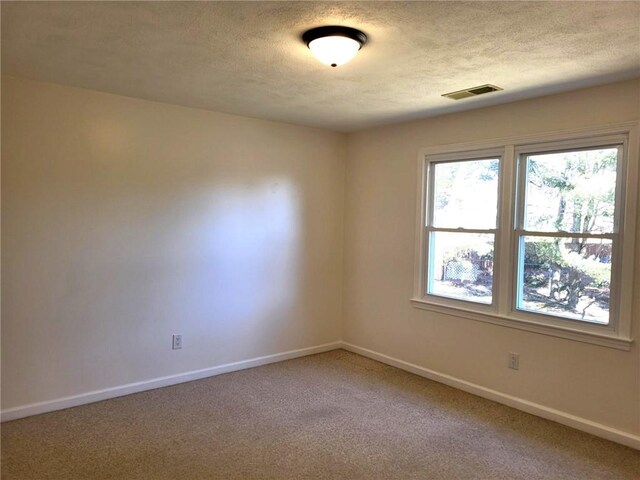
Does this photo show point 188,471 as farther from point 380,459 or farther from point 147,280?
point 147,280

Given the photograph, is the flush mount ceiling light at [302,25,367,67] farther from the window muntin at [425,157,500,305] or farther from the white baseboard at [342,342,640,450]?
the white baseboard at [342,342,640,450]

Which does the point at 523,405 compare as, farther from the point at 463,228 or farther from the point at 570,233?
the point at 463,228

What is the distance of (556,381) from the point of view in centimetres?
328

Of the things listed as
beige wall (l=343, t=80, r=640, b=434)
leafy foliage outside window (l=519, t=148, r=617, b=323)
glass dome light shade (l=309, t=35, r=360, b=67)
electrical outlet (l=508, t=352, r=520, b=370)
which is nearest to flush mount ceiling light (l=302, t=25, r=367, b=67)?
glass dome light shade (l=309, t=35, r=360, b=67)

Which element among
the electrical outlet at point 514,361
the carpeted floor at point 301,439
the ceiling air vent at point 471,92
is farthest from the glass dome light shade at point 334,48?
the electrical outlet at point 514,361

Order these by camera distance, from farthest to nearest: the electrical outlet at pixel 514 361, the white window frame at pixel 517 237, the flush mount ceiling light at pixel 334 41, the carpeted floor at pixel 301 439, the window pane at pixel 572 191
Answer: the electrical outlet at pixel 514 361 < the window pane at pixel 572 191 < the white window frame at pixel 517 237 < the carpeted floor at pixel 301 439 < the flush mount ceiling light at pixel 334 41

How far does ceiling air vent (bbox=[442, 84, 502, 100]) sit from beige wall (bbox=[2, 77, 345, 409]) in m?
1.65

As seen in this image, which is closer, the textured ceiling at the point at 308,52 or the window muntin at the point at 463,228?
the textured ceiling at the point at 308,52

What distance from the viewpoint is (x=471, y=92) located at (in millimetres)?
3289

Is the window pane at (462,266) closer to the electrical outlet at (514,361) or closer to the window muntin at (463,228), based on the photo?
the window muntin at (463,228)

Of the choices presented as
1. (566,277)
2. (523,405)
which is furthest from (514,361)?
(566,277)

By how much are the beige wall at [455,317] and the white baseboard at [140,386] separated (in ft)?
2.70

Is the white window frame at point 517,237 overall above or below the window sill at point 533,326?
above

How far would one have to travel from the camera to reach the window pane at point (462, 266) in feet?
12.4
